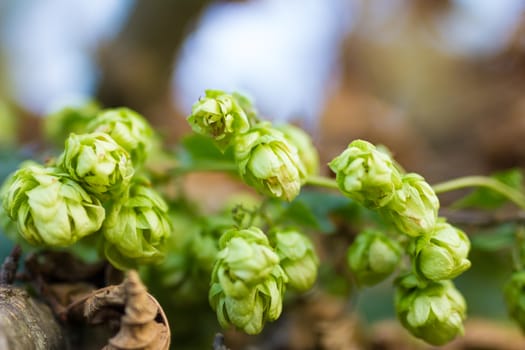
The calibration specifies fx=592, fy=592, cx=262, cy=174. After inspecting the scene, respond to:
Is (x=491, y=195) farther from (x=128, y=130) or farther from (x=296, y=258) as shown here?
(x=128, y=130)

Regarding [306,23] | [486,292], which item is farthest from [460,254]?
[306,23]

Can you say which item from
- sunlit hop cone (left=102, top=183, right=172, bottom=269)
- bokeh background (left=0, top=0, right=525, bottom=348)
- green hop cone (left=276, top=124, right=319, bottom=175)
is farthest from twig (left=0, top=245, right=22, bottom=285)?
bokeh background (left=0, top=0, right=525, bottom=348)

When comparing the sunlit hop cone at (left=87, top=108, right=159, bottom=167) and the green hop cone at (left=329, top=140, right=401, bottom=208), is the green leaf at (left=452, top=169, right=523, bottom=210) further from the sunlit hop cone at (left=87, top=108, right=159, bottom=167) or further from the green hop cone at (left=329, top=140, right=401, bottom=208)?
the sunlit hop cone at (left=87, top=108, right=159, bottom=167)

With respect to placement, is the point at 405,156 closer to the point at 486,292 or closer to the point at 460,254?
the point at 486,292

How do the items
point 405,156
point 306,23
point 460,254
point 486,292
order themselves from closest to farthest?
point 460,254 < point 486,292 < point 405,156 < point 306,23

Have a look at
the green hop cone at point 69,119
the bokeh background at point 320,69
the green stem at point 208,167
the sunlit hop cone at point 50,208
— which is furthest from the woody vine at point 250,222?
the bokeh background at point 320,69

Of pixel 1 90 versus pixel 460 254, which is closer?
pixel 460 254

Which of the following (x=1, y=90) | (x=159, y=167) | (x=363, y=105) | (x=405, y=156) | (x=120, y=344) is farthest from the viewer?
(x=1, y=90)
